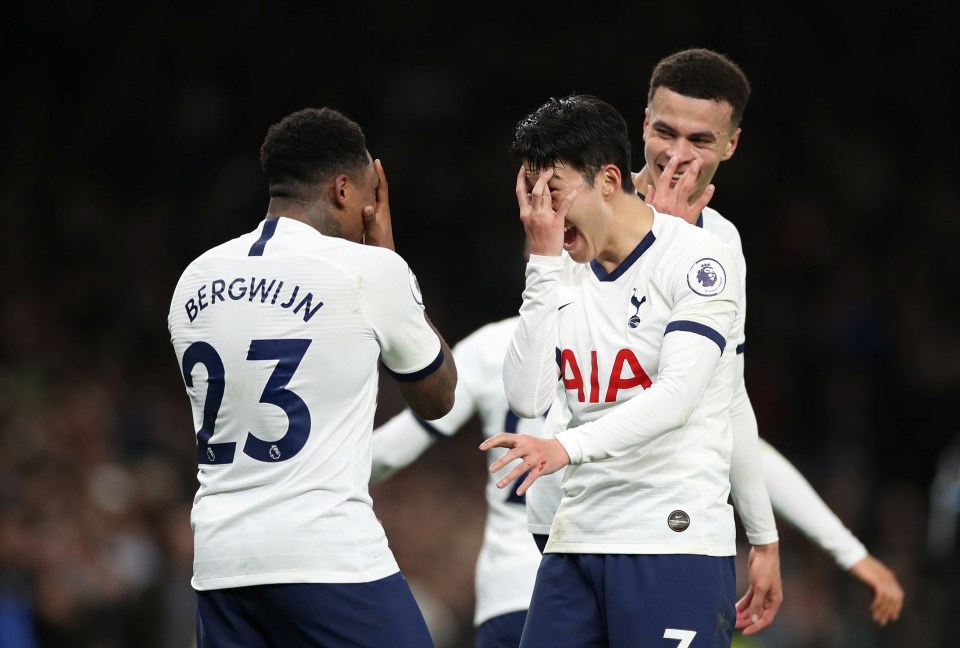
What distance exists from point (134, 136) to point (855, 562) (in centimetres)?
983

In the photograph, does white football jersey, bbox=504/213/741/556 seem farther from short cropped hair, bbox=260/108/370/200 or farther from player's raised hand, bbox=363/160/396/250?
short cropped hair, bbox=260/108/370/200

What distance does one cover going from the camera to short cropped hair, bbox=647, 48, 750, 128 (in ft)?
16.3

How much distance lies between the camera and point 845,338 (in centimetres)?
1210

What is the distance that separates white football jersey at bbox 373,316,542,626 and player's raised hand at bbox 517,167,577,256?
1.47 metres

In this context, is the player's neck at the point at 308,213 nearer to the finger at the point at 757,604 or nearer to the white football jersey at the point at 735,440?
the white football jersey at the point at 735,440

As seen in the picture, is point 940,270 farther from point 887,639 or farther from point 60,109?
point 60,109

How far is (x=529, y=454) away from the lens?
3.71m

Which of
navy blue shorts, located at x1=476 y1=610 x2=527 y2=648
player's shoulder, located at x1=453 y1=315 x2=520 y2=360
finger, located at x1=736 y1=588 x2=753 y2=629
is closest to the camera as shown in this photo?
finger, located at x1=736 y1=588 x2=753 y2=629

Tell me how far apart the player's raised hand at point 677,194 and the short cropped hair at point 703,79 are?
29cm

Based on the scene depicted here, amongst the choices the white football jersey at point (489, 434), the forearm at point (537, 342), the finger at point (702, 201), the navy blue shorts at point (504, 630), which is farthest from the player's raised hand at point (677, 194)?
the navy blue shorts at point (504, 630)

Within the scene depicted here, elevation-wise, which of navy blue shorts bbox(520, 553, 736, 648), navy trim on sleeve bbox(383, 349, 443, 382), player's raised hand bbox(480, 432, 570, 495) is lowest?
navy blue shorts bbox(520, 553, 736, 648)

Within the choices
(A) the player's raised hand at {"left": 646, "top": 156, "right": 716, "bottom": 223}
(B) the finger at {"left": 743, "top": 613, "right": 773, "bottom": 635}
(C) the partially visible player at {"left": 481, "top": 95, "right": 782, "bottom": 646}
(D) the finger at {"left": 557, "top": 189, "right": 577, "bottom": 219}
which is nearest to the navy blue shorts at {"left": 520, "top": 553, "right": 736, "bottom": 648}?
(C) the partially visible player at {"left": 481, "top": 95, "right": 782, "bottom": 646}

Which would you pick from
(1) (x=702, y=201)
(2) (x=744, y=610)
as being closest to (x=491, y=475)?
(2) (x=744, y=610)

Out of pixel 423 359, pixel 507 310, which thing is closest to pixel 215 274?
pixel 423 359
